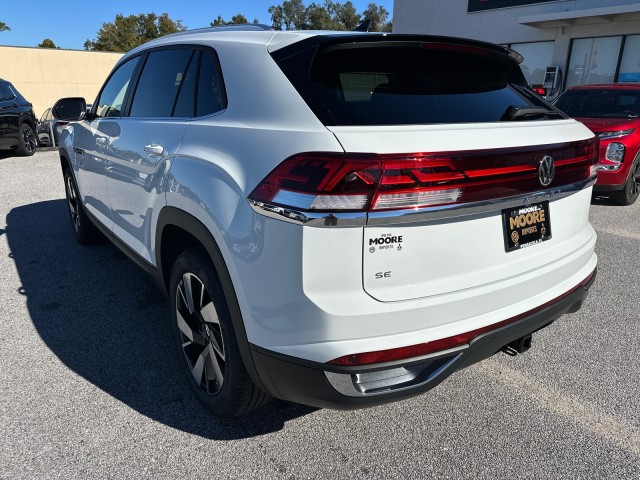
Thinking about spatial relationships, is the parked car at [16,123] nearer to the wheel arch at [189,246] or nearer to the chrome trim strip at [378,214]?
the wheel arch at [189,246]

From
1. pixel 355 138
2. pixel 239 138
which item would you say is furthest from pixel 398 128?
pixel 239 138

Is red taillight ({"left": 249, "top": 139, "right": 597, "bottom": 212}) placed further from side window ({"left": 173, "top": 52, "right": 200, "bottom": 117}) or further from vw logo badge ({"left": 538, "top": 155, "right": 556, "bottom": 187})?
side window ({"left": 173, "top": 52, "right": 200, "bottom": 117})

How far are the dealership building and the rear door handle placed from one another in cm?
1687

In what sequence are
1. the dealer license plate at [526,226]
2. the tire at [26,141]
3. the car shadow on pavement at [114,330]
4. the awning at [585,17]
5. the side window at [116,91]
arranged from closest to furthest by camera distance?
the dealer license plate at [526,226]
the car shadow on pavement at [114,330]
the side window at [116,91]
the tire at [26,141]
the awning at [585,17]

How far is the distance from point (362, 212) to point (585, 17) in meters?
18.0

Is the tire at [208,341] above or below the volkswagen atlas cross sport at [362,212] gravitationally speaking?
below

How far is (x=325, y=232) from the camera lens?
5.32 ft

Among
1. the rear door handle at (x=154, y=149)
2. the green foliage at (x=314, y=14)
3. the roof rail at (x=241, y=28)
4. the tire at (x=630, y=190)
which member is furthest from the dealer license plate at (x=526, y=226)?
the green foliage at (x=314, y=14)

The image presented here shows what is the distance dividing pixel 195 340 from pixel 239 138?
42.2 inches

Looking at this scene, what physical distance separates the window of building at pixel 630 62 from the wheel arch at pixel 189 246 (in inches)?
689

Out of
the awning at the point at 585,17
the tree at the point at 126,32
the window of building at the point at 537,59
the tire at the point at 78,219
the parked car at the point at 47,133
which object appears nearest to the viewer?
the tire at the point at 78,219

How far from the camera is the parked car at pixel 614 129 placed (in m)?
6.46

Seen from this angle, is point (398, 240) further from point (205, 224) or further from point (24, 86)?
point (24, 86)

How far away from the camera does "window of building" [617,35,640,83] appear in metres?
15.6
